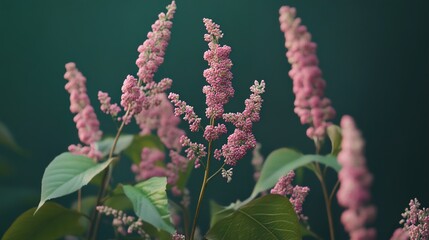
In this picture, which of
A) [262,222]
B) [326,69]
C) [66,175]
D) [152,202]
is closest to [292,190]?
[262,222]

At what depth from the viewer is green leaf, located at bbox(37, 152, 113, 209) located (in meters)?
0.62

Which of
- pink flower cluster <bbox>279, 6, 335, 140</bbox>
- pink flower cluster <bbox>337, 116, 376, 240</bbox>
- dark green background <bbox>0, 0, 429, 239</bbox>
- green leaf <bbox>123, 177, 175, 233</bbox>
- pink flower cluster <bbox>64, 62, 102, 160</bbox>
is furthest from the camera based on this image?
dark green background <bbox>0, 0, 429, 239</bbox>

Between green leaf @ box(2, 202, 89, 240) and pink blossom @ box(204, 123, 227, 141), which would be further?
green leaf @ box(2, 202, 89, 240)

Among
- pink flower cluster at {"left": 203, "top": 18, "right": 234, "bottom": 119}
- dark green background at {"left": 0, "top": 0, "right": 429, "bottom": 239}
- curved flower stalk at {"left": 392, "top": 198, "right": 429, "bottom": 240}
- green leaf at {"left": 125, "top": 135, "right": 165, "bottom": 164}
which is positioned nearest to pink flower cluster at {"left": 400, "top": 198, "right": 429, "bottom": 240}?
curved flower stalk at {"left": 392, "top": 198, "right": 429, "bottom": 240}

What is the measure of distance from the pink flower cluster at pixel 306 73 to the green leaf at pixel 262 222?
0.13 metres

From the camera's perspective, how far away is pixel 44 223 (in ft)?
2.35

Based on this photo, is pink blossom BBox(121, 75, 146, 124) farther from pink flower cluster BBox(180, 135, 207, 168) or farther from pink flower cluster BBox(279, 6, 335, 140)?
pink flower cluster BBox(279, 6, 335, 140)

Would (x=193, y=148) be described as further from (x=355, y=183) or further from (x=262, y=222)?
(x=355, y=183)

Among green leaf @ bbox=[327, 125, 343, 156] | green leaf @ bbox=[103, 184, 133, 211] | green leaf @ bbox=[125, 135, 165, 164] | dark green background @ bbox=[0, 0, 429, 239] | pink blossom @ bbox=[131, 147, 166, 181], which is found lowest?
green leaf @ bbox=[103, 184, 133, 211]

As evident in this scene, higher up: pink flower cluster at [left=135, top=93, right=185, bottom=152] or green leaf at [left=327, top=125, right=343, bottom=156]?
pink flower cluster at [left=135, top=93, right=185, bottom=152]

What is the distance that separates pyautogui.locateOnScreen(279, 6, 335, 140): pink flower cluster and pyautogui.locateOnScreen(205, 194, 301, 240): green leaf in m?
0.13

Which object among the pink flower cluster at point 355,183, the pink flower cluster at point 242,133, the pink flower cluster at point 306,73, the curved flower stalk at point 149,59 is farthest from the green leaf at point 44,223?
the pink flower cluster at point 355,183

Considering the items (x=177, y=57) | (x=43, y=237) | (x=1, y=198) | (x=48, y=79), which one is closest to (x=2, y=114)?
(x=48, y=79)

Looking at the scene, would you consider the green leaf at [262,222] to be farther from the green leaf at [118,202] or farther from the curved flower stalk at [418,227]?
the green leaf at [118,202]
